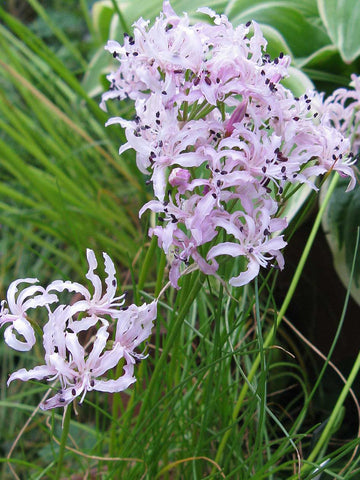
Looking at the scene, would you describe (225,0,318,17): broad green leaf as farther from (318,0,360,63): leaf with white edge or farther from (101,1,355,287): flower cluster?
(101,1,355,287): flower cluster

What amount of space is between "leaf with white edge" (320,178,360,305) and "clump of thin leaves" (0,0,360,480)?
14mm

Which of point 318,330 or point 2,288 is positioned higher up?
point 2,288

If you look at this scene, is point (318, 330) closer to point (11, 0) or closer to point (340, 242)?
point (340, 242)

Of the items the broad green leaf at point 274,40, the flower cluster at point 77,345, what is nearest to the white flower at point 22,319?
the flower cluster at point 77,345

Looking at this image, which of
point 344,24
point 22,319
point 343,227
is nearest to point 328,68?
point 344,24

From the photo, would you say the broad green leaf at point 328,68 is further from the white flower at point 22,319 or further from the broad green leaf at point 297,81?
the white flower at point 22,319

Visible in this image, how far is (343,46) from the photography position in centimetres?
85

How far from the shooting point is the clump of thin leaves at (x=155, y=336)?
617 mm

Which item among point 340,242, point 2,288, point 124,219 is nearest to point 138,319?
point 340,242

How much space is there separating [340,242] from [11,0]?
5.79ft

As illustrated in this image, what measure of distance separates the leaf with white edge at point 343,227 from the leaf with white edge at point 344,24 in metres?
0.20

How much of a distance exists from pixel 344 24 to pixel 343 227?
0.31 meters

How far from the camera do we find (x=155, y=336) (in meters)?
0.90

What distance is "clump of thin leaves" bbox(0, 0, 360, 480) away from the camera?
0.62 meters
